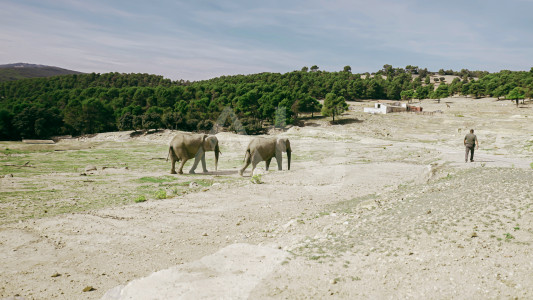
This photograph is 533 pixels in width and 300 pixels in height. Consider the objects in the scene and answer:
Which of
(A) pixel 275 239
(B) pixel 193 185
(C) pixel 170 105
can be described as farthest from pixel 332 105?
(A) pixel 275 239

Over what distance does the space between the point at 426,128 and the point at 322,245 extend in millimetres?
72205

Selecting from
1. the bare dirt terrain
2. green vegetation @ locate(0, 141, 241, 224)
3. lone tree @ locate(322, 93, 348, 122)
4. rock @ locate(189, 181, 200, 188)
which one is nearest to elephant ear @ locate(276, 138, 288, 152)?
green vegetation @ locate(0, 141, 241, 224)

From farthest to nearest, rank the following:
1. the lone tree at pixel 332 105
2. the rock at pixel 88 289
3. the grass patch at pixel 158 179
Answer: the lone tree at pixel 332 105, the grass patch at pixel 158 179, the rock at pixel 88 289

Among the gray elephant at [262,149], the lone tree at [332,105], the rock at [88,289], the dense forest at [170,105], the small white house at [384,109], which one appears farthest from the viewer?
the small white house at [384,109]

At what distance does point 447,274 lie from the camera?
778 cm

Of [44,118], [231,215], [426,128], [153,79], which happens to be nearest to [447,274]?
[231,215]

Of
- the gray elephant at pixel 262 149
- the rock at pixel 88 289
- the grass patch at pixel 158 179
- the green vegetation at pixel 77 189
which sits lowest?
the rock at pixel 88 289

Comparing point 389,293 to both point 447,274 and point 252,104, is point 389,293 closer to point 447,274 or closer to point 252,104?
point 447,274

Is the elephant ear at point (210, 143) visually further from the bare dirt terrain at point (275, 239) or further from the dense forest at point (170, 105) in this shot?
the dense forest at point (170, 105)

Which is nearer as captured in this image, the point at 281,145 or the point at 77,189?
the point at 77,189

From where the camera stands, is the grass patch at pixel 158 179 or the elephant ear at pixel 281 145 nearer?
the grass patch at pixel 158 179

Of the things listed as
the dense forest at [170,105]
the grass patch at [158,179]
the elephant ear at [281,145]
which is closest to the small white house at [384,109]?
the dense forest at [170,105]

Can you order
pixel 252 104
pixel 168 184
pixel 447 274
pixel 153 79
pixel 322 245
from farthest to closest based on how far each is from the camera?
pixel 153 79
pixel 252 104
pixel 168 184
pixel 322 245
pixel 447 274

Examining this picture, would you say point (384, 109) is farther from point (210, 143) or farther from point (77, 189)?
point (77, 189)
